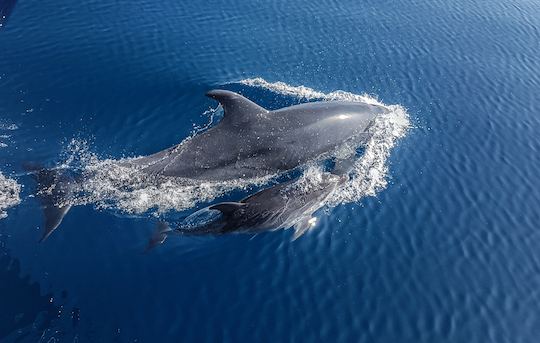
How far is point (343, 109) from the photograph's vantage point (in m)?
17.4

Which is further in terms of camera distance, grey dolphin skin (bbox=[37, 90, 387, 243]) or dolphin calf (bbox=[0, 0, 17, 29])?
dolphin calf (bbox=[0, 0, 17, 29])

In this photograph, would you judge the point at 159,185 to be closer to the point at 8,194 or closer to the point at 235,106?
the point at 235,106

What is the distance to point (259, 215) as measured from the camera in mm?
13242

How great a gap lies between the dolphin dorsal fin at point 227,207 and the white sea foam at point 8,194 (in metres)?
6.24

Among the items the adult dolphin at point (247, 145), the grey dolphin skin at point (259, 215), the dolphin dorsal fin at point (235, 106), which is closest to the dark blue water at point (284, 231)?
the grey dolphin skin at point (259, 215)

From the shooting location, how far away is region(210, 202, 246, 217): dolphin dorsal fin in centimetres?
1221

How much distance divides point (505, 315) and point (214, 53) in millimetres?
16550

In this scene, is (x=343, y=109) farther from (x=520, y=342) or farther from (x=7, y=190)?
(x=7, y=190)

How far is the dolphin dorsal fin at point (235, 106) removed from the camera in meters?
14.5

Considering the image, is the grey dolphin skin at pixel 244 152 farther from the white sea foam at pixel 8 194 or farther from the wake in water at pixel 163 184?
the white sea foam at pixel 8 194

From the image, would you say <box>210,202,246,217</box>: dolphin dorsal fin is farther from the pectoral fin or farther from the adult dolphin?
the adult dolphin

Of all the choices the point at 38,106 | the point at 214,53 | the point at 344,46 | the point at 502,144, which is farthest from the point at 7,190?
the point at 502,144

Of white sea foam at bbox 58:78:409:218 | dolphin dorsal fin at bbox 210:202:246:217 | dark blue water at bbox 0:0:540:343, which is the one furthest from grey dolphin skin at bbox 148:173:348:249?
white sea foam at bbox 58:78:409:218

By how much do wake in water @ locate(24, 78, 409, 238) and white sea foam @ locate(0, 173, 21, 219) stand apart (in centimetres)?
149
